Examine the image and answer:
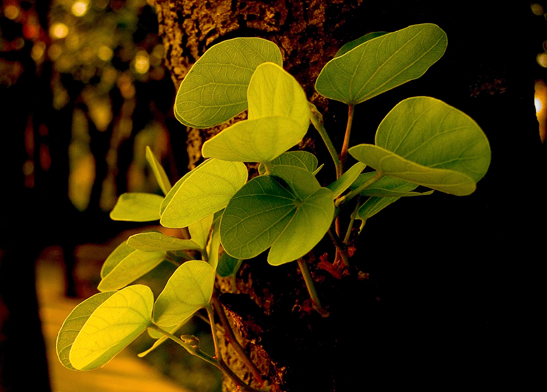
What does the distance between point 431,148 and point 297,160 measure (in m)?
0.13

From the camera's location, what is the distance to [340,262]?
0.48 m

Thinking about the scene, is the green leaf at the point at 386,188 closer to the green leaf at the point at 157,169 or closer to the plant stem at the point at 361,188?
the plant stem at the point at 361,188

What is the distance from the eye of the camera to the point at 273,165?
0.34 metres

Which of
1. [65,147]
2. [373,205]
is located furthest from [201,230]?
[65,147]

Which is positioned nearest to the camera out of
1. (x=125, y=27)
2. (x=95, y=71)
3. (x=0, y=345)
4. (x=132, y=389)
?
(x=0, y=345)

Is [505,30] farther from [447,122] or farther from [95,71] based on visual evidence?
[95,71]

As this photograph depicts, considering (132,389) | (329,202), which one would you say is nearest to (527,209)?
(329,202)

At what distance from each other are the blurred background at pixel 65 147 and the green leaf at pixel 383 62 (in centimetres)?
86

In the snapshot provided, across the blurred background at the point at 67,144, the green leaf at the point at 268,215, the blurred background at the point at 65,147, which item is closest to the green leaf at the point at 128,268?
the green leaf at the point at 268,215

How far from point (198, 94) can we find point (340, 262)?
0.24 metres

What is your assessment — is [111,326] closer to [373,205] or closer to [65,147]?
[373,205]

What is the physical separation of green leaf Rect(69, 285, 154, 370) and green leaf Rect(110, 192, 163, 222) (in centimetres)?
21

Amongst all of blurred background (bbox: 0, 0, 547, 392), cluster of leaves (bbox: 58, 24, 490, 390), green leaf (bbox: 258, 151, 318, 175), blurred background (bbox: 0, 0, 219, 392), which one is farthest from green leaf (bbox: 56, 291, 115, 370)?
blurred background (bbox: 0, 0, 219, 392)

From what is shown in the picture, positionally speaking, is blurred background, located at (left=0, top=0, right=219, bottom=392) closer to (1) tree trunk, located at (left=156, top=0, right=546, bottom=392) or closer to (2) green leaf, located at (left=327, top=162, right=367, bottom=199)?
(1) tree trunk, located at (left=156, top=0, right=546, bottom=392)
